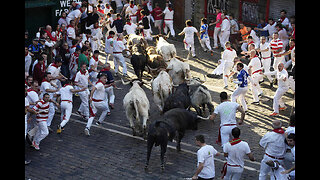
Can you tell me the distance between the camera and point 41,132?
49.8 ft

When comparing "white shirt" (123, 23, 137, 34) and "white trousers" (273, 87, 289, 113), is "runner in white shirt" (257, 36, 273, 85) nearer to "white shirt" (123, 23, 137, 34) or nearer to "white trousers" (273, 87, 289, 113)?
"white trousers" (273, 87, 289, 113)

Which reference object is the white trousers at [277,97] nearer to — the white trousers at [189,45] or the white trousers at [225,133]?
the white trousers at [225,133]

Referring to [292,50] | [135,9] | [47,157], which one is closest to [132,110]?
[47,157]

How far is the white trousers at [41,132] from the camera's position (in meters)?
15.1

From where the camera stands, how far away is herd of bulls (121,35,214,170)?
46.5 feet

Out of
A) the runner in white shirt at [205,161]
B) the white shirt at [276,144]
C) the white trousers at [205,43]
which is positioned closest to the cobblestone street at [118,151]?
the white shirt at [276,144]

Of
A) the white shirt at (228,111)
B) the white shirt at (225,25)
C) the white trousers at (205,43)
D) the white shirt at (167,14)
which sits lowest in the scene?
the white shirt at (228,111)

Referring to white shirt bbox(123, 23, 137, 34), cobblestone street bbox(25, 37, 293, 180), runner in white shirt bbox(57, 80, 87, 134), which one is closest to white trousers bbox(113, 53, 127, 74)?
cobblestone street bbox(25, 37, 293, 180)

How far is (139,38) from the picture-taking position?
75.6 feet

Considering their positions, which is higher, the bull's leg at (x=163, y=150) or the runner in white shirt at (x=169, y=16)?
the runner in white shirt at (x=169, y=16)

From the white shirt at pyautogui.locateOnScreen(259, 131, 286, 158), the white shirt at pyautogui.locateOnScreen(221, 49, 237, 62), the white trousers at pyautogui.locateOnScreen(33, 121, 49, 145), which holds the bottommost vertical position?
the white trousers at pyautogui.locateOnScreen(33, 121, 49, 145)

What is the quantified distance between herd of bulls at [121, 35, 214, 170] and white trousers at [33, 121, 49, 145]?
8.07 ft

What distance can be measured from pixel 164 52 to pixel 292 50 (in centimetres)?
503

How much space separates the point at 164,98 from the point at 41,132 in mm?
4389
